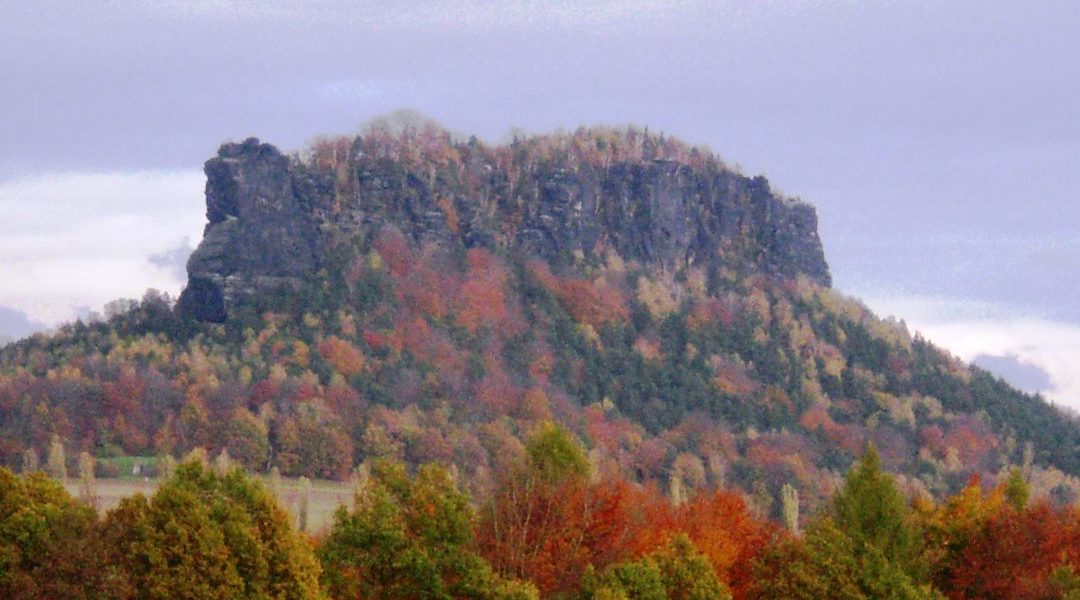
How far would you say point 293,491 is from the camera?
13050 centimetres

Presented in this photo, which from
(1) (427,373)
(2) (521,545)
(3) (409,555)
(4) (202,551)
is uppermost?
(1) (427,373)

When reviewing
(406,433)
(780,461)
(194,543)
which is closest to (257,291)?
(406,433)

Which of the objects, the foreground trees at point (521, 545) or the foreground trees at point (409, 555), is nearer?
the foreground trees at point (521, 545)

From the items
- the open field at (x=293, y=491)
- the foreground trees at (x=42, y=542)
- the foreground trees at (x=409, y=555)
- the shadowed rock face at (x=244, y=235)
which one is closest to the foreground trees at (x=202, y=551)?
the foreground trees at (x=42, y=542)

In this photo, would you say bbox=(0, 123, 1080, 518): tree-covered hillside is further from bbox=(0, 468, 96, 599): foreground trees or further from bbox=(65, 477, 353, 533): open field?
bbox=(0, 468, 96, 599): foreground trees

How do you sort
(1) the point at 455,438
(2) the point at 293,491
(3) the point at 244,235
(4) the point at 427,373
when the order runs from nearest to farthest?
(2) the point at 293,491
(1) the point at 455,438
(4) the point at 427,373
(3) the point at 244,235

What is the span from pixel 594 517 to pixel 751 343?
121 metres

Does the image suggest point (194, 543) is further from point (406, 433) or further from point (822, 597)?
point (406, 433)

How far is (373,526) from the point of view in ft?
237

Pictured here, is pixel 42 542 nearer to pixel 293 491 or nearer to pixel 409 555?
pixel 409 555

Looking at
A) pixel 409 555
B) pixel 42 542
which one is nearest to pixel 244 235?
pixel 409 555

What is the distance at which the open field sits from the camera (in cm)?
11450

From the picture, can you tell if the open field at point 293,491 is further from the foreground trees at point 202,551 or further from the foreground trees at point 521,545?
the foreground trees at point 202,551

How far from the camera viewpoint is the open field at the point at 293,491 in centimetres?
11450
